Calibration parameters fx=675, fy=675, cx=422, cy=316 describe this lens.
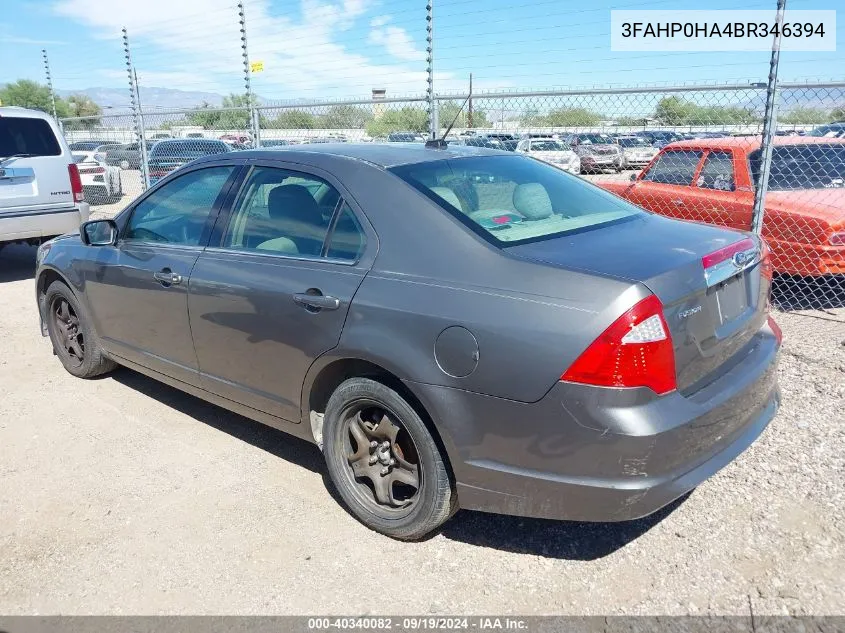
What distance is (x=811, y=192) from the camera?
631 cm

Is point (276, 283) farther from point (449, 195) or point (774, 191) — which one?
point (774, 191)

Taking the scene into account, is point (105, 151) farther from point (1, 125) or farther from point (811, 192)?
point (811, 192)

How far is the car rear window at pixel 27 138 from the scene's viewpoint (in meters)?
7.85

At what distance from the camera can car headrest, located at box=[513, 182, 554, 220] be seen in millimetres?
3070

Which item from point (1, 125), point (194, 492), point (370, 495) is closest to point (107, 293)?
point (194, 492)

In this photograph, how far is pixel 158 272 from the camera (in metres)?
3.78

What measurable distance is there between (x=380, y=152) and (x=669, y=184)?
4.96 meters

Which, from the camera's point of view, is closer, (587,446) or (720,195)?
(587,446)

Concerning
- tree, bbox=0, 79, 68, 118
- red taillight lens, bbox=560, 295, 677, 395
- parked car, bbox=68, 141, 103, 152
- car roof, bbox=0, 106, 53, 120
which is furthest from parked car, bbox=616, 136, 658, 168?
tree, bbox=0, 79, 68, 118

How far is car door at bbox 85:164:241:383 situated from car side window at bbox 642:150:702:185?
5253 millimetres

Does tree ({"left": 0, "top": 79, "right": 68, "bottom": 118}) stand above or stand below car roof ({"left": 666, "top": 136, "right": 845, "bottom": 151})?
above

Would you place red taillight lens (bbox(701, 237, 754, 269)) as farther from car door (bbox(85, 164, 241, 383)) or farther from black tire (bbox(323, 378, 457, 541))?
car door (bbox(85, 164, 241, 383))

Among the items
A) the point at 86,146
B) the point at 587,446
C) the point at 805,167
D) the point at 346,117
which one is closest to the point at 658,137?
the point at 805,167

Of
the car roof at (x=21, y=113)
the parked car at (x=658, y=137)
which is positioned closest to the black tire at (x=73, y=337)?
the car roof at (x=21, y=113)
